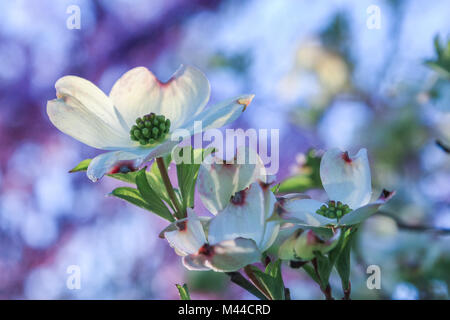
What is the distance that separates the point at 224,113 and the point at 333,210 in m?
0.14

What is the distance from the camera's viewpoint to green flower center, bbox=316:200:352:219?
0.50 meters

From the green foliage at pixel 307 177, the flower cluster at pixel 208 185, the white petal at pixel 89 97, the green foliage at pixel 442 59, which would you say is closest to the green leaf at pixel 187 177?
the flower cluster at pixel 208 185

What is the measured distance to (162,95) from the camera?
1.98 feet

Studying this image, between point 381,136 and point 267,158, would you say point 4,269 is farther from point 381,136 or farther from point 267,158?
point 267,158

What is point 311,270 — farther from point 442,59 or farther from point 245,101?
point 442,59

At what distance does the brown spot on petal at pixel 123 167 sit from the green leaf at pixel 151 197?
1.2 inches

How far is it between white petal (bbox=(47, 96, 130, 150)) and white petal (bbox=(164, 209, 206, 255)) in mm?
141

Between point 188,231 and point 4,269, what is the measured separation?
9.62 ft

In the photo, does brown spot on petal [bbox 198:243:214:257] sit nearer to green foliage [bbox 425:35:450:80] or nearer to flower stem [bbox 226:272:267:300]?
flower stem [bbox 226:272:267:300]

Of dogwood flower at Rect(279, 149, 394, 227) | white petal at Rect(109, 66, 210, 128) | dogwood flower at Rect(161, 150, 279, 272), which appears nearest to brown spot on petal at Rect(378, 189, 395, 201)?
dogwood flower at Rect(279, 149, 394, 227)

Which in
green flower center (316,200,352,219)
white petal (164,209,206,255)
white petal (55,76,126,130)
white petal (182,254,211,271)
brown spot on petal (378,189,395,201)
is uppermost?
white petal (55,76,126,130)

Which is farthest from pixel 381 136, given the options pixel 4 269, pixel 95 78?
pixel 4 269

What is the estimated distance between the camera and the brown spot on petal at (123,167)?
462 millimetres

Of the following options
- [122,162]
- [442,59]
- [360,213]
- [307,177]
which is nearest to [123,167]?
[122,162]
